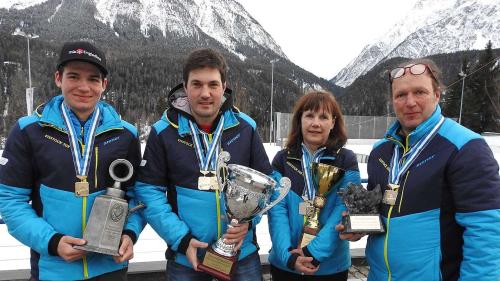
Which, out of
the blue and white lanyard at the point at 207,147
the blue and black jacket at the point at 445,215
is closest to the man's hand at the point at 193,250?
the blue and white lanyard at the point at 207,147

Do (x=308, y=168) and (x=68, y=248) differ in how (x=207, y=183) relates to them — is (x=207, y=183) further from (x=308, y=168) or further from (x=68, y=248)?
(x=68, y=248)

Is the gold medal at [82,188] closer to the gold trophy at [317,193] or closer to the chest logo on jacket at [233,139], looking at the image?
the chest logo on jacket at [233,139]

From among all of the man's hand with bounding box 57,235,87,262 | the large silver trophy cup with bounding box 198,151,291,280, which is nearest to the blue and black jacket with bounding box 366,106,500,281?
the large silver trophy cup with bounding box 198,151,291,280

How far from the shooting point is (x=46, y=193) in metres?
2.24

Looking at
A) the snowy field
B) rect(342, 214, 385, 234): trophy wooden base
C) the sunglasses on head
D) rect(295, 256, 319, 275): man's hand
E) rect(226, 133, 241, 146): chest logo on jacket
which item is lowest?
the snowy field

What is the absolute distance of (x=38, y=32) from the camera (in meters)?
128

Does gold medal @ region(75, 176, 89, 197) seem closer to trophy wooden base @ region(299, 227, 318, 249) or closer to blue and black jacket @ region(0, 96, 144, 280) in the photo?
blue and black jacket @ region(0, 96, 144, 280)

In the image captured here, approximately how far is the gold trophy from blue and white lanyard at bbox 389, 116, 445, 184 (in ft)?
1.18

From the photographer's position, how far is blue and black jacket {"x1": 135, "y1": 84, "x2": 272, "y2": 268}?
7.87 feet

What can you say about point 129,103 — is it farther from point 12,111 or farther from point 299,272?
point 299,272

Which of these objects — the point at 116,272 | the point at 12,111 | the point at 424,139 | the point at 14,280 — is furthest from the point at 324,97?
the point at 12,111

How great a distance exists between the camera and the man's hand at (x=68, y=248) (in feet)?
7.00

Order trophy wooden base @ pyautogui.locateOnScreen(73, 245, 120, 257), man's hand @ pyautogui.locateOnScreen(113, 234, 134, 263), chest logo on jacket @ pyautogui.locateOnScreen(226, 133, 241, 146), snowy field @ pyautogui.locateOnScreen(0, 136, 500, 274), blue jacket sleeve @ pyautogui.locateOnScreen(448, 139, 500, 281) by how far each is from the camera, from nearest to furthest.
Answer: blue jacket sleeve @ pyautogui.locateOnScreen(448, 139, 500, 281) < trophy wooden base @ pyautogui.locateOnScreen(73, 245, 120, 257) < man's hand @ pyautogui.locateOnScreen(113, 234, 134, 263) < chest logo on jacket @ pyautogui.locateOnScreen(226, 133, 241, 146) < snowy field @ pyautogui.locateOnScreen(0, 136, 500, 274)

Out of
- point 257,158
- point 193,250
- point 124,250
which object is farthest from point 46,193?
point 257,158
